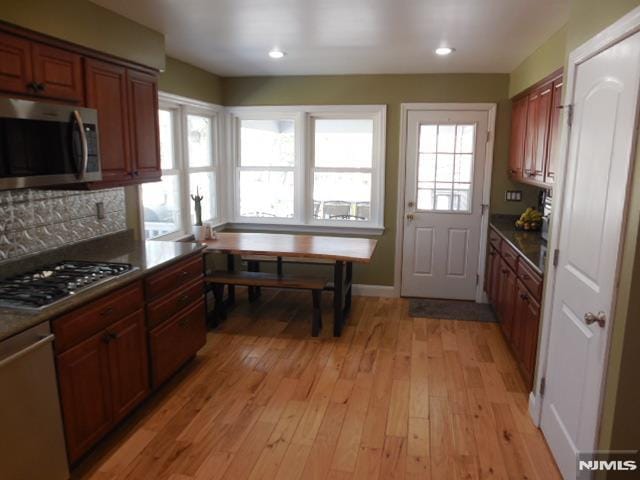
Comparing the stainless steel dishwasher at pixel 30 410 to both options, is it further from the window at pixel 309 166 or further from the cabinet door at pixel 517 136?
the cabinet door at pixel 517 136

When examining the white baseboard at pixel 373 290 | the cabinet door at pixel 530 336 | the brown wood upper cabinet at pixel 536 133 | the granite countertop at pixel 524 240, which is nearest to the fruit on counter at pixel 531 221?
the granite countertop at pixel 524 240

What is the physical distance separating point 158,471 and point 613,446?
2040 mm

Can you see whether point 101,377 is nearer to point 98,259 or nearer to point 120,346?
point 120,346

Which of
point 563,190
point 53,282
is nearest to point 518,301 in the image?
point 563,190

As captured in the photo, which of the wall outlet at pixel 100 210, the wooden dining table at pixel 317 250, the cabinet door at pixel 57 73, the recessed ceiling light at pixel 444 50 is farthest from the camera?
the wooden dining table at pixel 317 250

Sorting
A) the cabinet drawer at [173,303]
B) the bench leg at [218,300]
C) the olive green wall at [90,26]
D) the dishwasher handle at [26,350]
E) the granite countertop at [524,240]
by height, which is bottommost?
the bench leg at [218,300]

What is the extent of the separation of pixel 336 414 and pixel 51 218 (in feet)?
6.83

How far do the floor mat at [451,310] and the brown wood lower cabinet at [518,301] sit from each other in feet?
0.82

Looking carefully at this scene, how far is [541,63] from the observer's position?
3518mm

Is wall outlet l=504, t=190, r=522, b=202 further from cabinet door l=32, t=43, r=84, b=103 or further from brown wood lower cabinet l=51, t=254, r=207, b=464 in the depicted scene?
cabinet door l=32, t=43, r=84, b=103

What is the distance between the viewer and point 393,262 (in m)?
5.14

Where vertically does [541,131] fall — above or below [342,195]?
above

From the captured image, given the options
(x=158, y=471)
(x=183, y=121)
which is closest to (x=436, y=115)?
(x=183, y=121)

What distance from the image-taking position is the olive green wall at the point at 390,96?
469 cm
